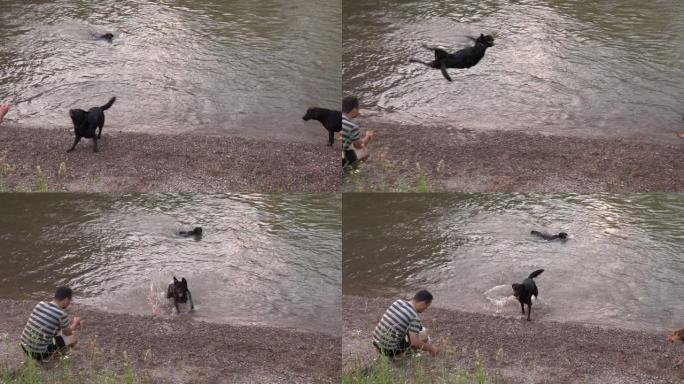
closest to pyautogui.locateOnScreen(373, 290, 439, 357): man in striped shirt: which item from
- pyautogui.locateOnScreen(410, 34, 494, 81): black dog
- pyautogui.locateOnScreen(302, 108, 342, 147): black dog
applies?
pyautogui.locateOnScreen(302, 108, 342, 147): black dog

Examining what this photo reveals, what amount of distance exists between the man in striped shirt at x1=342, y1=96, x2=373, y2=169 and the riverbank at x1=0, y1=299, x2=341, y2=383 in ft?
8.17

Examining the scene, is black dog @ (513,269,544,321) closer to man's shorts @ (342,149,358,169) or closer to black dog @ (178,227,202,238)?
man's shorts @ (342,149,358,169)

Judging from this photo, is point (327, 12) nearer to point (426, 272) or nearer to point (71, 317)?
point (426, 272)

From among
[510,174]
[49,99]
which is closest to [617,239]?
[510,174]

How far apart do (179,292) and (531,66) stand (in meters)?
7.33

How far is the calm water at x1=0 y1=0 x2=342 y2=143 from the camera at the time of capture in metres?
12.4

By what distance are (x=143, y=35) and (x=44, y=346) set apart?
311 inches

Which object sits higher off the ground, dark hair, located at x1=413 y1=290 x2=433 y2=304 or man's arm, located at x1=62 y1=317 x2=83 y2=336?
dark hair, located at x1=413 y1=290 x2=433 y2=304

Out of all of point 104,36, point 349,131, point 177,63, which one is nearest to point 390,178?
point 349,131

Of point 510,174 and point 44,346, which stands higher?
point 510,174

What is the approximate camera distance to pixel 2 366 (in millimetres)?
8500

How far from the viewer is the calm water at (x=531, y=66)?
1225 centimetres

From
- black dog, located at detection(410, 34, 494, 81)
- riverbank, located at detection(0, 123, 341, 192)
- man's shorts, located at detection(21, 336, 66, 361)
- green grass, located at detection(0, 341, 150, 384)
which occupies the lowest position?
green grass, located at detection(0, 341, 150, 384)

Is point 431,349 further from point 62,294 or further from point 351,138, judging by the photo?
point 62,294
